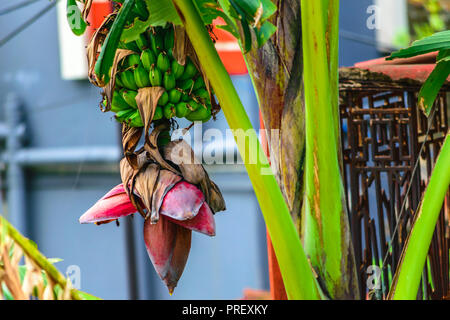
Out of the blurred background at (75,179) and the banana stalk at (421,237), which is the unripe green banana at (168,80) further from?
the blurred background at (75,179)

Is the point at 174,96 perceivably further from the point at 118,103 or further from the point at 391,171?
the point at 391,171

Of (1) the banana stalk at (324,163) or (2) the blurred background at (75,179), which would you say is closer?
(1) the banana stalk at (324,163)

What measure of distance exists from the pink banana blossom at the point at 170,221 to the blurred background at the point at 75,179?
2402mm

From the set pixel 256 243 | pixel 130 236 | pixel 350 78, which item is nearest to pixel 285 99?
pixel 350 78

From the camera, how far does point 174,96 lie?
23.6 inches

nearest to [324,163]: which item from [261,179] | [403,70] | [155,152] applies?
[261,179]

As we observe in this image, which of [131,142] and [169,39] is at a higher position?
[169,39]

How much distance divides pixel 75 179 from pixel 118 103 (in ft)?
9.17

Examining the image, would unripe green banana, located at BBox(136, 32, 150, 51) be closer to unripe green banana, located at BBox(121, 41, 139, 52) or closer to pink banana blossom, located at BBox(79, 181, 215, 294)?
unripe green banana, located at BBox(121, 41, 139, 52)

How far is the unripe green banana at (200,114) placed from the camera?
63 cm

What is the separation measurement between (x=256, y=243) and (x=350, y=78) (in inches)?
90.2

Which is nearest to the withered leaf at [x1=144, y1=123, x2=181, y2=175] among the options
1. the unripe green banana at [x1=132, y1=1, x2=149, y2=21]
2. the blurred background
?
the unripe green banana at [x1=132, y1=1, x2=149, y2=21]

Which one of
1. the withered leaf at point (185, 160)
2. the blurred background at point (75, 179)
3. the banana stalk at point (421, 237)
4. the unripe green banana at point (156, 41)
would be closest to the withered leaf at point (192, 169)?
the withered leaf at point (185, 160)
